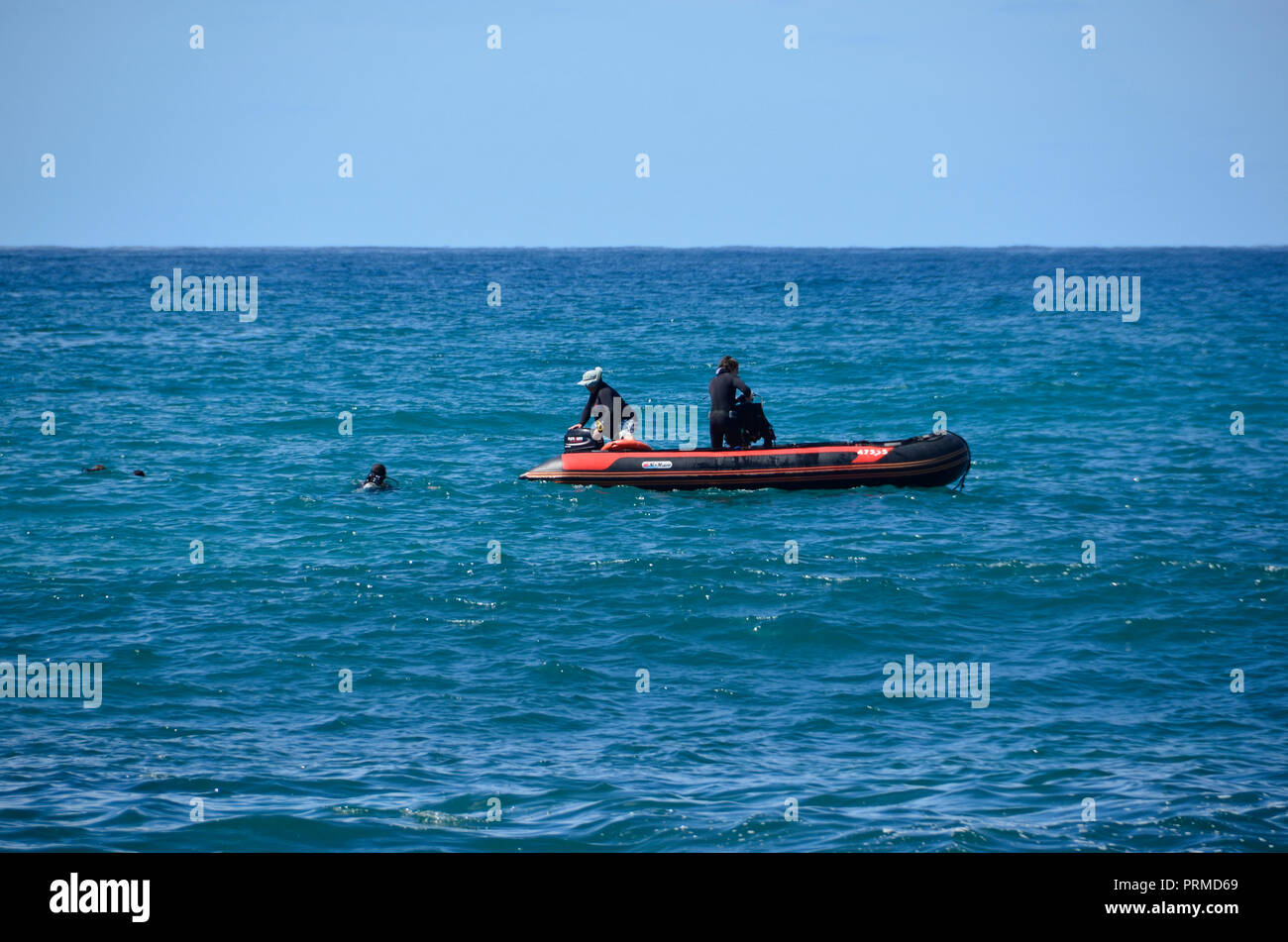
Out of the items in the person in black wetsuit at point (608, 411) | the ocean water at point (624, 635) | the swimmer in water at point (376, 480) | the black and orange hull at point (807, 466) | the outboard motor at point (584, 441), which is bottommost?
the ocean water at point (624, 635)

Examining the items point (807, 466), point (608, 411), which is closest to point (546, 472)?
point (608, 411)

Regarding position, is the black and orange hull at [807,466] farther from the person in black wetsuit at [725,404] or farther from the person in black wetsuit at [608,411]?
the person in black wetsuit at [608,411]

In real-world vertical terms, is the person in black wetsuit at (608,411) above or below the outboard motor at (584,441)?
above

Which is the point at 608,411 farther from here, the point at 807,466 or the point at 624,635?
the point at 624,635

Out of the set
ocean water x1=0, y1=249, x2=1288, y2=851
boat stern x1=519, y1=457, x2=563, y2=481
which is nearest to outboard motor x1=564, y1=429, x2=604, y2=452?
boat stern x1=519, y1=457, x2=563, y2=481

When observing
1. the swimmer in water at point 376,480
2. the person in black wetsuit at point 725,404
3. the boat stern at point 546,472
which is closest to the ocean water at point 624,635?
the boat stern at point 546,472

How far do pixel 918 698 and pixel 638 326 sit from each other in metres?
46.6

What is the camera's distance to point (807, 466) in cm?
1955

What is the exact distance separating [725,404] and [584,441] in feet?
8.06

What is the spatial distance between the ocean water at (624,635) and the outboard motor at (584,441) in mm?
750

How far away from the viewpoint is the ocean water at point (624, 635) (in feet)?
29.0

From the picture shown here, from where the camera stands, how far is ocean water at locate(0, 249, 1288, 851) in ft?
29.0

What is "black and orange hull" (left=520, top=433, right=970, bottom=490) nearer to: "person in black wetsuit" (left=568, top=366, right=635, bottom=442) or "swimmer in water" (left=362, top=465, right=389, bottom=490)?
"person in black wetsuit" (left=568, top=366, right=635, bottom=442)

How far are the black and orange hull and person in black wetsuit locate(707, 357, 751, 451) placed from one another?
11.2 inches
